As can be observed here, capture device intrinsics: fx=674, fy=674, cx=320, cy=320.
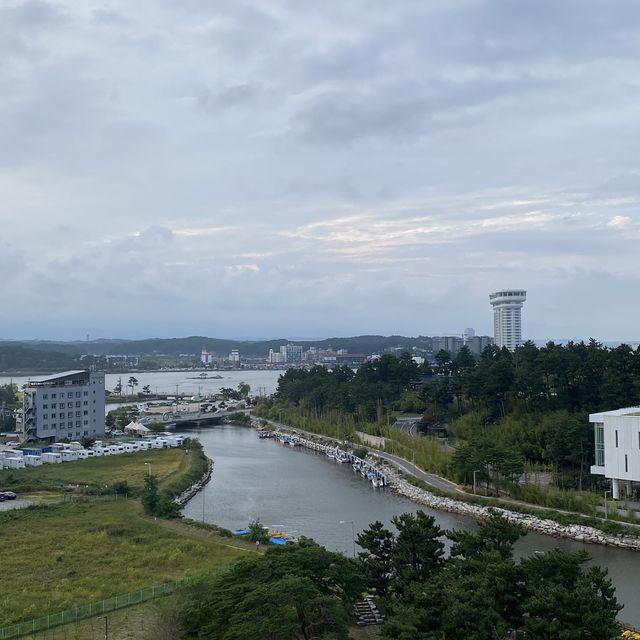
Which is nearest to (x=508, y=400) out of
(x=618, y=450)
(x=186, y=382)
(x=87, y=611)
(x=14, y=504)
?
(x=618, y=450)

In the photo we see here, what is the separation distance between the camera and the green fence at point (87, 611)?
10.7 m

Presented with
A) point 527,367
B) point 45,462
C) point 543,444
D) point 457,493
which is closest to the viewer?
point 457,493

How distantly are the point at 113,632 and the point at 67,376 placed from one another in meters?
28.0

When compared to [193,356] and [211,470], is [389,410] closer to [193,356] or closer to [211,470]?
[211,470]

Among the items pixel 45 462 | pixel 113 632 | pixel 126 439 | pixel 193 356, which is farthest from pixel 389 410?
pixel 193 356

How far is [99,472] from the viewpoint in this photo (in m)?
26.6

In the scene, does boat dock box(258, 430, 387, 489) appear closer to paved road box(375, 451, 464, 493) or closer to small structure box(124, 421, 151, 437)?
paved road box(375, 451, 464, 493)

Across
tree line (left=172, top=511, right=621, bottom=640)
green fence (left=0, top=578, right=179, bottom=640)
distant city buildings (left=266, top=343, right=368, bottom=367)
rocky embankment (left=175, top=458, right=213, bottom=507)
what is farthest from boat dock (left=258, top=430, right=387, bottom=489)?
distant city buildings (left=266, top=343, right=368, bottom=367)

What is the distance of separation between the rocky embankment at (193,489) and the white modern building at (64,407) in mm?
10839

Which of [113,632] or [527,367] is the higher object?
[527,367]

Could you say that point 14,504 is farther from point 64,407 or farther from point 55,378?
point 55,378

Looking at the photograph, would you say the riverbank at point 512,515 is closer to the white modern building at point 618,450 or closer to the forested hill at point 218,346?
the white modern building at point 618,450

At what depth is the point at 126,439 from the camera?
36.0 meters

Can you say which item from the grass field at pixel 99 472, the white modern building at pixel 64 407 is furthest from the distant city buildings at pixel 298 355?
the grass field at pixel 99 472
